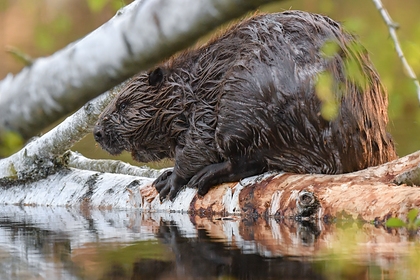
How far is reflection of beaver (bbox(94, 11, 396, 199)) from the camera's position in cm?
296

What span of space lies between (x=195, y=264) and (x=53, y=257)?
1.54ft

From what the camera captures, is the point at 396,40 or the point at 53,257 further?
the point at 53,257

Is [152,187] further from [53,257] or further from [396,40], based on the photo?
[396,40]

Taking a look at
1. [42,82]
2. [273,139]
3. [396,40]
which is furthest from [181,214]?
[396,40]

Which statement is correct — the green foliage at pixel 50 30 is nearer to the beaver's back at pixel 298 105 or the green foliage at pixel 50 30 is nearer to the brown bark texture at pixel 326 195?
the brown bark texture at pixel 326 195

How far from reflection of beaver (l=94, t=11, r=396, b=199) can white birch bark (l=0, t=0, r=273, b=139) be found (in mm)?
1867

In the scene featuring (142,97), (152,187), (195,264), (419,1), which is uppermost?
(142,97)

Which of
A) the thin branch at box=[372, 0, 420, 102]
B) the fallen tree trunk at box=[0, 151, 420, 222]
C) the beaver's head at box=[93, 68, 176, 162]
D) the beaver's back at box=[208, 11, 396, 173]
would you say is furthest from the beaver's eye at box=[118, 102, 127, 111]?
the thin branch at box=[372, 0, 420, 102]

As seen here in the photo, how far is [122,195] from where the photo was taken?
3.69 m

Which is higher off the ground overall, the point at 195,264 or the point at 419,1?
the point at 419,1

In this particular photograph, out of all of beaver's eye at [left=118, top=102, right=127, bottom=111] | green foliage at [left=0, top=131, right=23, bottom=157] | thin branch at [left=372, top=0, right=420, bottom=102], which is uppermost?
beaver's eye at [left=118, top=102, right=127, bottom=111]

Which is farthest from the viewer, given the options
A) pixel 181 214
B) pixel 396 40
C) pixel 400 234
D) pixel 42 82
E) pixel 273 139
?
pixel 181 214

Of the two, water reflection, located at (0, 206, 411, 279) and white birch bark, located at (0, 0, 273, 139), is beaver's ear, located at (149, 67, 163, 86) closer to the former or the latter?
water reflection, located at (0, 206, 411, 279)

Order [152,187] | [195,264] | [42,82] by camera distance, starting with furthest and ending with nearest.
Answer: [152,187], [195,264], [42,82]
